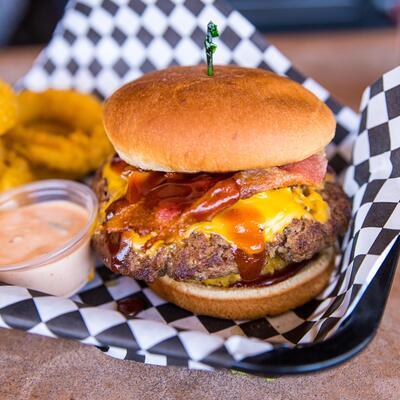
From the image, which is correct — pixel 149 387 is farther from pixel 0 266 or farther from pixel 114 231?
pixel 0 266

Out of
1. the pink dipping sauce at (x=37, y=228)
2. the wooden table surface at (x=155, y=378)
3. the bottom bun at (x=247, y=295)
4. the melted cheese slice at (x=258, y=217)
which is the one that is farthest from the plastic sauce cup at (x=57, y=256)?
the melted cheese slice at (x=258, y=217)

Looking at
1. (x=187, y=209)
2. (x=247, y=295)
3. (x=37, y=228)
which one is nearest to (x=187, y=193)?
(x=187, y=209)

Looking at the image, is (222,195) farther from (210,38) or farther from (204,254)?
(210,38)

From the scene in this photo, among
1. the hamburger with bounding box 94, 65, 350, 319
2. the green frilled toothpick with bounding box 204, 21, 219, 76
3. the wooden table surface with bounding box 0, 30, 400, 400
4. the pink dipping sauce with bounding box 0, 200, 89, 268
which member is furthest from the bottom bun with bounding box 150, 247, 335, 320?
the green frilled toothpick with bounding box 204, 21, 219, 76

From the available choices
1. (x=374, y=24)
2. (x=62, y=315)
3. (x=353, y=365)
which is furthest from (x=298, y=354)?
(x=374, y=24)

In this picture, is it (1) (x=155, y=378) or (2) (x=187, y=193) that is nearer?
(1) (x=155, y=378)

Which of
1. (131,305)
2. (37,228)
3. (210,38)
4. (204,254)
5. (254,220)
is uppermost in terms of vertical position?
(210,38)
